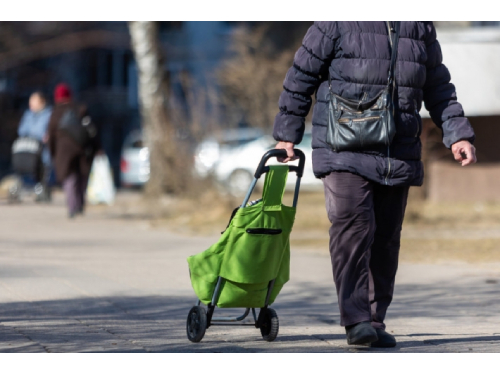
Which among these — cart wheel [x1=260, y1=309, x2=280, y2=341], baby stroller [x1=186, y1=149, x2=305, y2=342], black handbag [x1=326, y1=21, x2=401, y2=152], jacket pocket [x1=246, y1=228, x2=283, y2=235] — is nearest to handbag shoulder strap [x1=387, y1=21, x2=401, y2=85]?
black handbag [x1=326, y1=21, x2=401, y2=152]

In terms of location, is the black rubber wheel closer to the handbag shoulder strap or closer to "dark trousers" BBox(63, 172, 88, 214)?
the handbag shoulder strap

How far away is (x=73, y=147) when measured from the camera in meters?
13.5

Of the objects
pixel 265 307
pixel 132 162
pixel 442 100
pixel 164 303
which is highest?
pixel 442 100

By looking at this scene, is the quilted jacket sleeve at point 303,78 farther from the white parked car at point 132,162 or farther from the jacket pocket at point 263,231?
the white parked car at point 132,162

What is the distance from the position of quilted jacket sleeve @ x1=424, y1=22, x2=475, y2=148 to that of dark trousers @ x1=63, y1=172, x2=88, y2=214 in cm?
894

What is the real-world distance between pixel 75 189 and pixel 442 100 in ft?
29.8

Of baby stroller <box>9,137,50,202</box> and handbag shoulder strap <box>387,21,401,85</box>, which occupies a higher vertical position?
handbag shoulder strap <box>387,21,401,85</box>

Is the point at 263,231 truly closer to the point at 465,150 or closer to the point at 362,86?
the point at 362,86

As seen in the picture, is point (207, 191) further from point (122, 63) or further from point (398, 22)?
point (122, 63)

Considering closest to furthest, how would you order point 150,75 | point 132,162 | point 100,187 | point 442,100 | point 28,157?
point 442,100 < point 28,157 < point 100,187 < point 150,75 < point 132,162

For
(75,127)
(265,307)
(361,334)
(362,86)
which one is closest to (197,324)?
(265,307)

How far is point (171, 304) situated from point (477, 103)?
13504mm

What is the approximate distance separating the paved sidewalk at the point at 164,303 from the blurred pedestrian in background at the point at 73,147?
8.75 feet

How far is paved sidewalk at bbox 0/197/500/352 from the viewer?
4.93 metres
